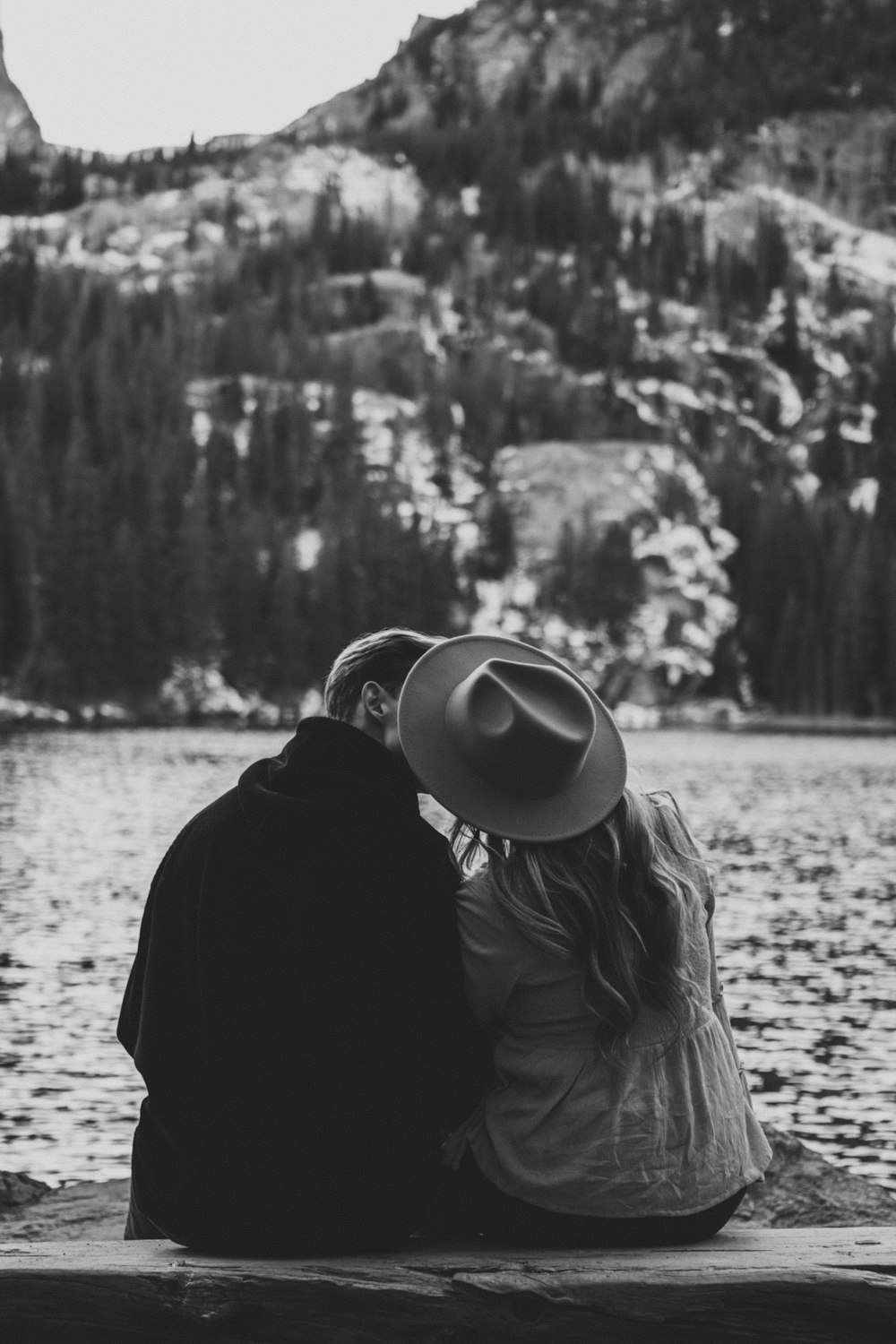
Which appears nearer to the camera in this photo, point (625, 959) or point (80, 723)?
point (625, 959)

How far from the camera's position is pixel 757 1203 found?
8.01 metres

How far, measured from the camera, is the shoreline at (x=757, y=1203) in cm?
744

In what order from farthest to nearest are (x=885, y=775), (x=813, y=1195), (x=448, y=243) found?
1. (x=448, y=243)
2. (x=885, y=775)
3. (x=813, y=1195)

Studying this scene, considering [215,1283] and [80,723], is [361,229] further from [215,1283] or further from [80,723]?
[215,1283]

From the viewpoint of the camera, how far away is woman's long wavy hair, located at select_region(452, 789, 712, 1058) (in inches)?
129

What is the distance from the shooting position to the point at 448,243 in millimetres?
185875

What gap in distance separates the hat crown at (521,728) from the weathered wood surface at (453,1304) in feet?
3.47

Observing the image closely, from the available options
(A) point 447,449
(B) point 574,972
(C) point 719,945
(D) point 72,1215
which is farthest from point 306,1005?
(A) point 447,449

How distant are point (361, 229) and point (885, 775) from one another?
5696 inches

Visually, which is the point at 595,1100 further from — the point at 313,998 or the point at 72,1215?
the point at 72,1215

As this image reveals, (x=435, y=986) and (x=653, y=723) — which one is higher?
(x=435, y=986)

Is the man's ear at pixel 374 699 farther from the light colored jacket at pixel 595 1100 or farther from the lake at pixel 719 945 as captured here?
the lake at pixel 719 945

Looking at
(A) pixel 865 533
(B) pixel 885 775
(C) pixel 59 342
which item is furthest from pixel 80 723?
(C) pixel 59 342

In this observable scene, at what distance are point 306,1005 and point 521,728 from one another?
810 millimetres
